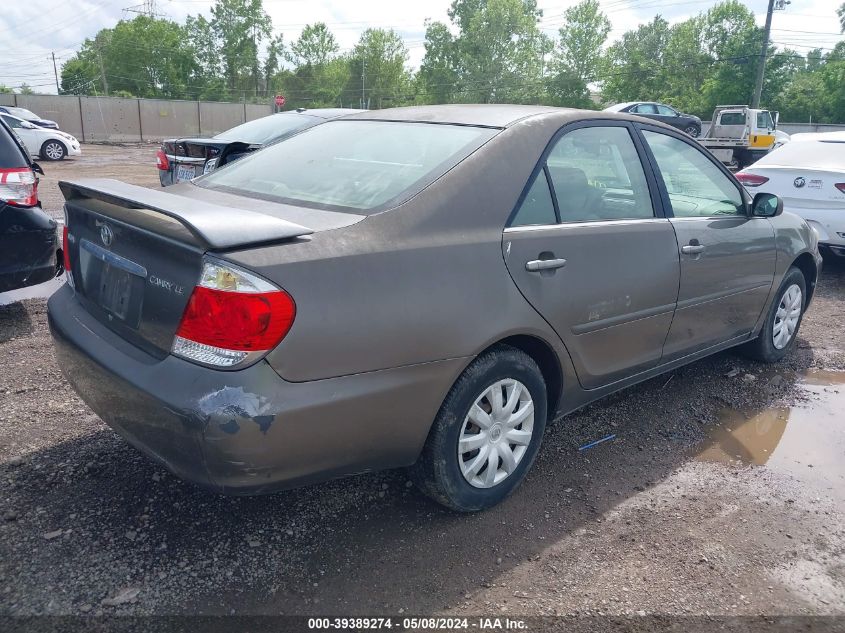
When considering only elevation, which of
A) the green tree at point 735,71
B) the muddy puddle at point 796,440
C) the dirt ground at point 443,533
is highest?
the green tree at point 735,71

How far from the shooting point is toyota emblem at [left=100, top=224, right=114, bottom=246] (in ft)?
8.62

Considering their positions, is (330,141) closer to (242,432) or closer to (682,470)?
(242,432)

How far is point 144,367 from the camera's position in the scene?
→ 2344 millimetres

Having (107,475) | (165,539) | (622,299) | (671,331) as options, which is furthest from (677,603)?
(107,475)

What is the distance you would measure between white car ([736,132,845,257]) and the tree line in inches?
2334

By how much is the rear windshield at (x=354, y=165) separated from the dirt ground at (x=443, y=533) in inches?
51.4

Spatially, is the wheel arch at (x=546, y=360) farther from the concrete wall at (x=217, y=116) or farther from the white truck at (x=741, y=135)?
the concrete wall at (x=217, y=116)

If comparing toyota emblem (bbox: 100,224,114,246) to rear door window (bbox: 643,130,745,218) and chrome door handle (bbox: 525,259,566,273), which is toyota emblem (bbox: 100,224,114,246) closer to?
chrome door handle (bbox: 525,259,566,273)

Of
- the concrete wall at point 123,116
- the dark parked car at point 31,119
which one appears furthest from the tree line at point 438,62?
the dark parked car at point 31,119

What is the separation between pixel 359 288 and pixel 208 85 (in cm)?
8807

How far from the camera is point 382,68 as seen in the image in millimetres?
81750

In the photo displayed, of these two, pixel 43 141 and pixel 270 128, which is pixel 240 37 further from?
pixel 270 128

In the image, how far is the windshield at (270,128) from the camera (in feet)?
27.2

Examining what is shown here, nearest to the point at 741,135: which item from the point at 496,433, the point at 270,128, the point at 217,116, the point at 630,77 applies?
the point at 270,128
